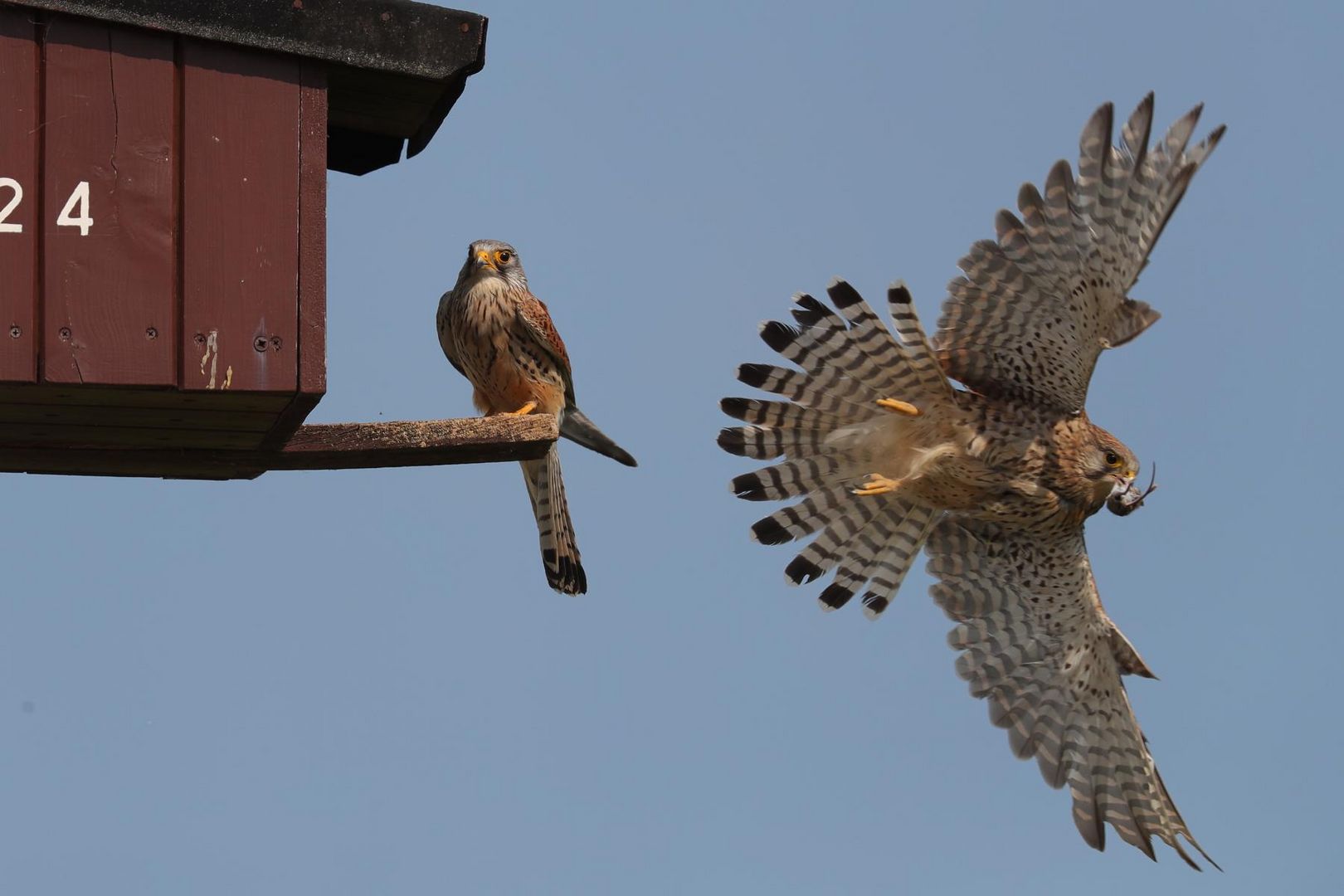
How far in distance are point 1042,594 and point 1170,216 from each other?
1.87m

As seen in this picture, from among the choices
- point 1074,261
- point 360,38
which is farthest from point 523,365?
point 360,38

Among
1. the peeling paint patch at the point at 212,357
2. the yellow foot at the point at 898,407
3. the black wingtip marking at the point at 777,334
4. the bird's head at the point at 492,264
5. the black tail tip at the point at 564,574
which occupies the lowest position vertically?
the black tail tip at the point at 564,574

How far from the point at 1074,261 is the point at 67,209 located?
155 inches

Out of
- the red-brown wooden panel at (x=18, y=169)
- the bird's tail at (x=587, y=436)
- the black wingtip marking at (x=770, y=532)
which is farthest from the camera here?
the black wingtip marking at (x=770, y=532)

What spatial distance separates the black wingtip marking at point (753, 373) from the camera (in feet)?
26.6

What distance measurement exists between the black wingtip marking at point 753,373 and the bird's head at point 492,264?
911mm

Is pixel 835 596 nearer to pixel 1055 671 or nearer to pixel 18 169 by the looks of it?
pixel 1055 671

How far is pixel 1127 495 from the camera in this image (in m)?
8.38

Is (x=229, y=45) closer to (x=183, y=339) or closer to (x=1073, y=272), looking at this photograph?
(x=183, y=339)

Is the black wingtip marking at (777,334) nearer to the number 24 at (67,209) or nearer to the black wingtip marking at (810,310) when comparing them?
the black wingtip marking at (810,310)

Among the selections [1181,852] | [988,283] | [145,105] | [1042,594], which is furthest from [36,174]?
[1181,852]

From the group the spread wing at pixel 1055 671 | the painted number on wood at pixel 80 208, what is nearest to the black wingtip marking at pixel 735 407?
the spread wing at pixel 1055 671

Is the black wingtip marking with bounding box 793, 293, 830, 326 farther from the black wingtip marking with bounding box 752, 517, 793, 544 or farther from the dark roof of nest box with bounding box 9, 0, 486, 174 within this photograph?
the dark roof of nest box with bounding box 9, 0, 486, 174

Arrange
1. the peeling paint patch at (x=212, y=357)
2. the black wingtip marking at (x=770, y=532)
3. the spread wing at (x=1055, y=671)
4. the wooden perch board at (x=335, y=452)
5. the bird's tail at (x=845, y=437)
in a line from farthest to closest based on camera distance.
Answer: the spread wing at (x=1055, y=671), the black wingtip marking at (x=770, y=532), the bird's tail at (x=845, y=437), the wooden perch board at (x=335, y=452), the peeling paint patch at (x=212, y=357)
